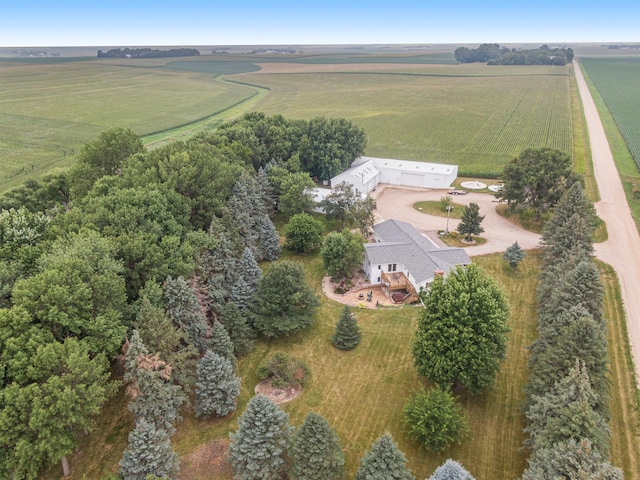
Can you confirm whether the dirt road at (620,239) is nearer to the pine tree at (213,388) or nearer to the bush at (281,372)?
the bush at (281,372)

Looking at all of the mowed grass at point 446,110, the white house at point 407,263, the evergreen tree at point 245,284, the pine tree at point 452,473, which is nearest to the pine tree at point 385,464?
the pine tree at point 452,473

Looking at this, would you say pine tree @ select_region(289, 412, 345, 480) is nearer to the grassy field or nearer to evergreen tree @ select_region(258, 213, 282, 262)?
the grassy field

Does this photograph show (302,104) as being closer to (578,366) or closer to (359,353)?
(359,353)

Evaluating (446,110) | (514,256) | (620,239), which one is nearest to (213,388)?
(514,256)

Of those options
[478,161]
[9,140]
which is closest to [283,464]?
[478,161]

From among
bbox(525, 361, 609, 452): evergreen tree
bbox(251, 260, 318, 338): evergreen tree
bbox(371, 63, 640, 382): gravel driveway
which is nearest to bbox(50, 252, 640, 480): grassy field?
bbox(251, 260, 318, 338): evergreen tree

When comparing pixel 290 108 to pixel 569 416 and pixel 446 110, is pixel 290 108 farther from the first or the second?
pixel 569 416
